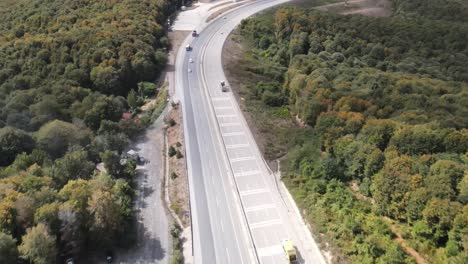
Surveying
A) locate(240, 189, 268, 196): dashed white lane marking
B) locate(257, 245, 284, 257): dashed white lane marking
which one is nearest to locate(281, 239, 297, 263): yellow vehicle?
locate(257, 245, 284, 257): dashed white lane marking

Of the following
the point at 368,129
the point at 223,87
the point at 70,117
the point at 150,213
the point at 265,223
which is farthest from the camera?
the point at 223,87

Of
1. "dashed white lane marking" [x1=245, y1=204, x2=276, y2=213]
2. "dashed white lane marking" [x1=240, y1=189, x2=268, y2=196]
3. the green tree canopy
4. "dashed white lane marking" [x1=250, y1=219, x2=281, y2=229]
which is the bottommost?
"dashed white lane marking" [x1=250, y1=219, x2=281, y2=229]

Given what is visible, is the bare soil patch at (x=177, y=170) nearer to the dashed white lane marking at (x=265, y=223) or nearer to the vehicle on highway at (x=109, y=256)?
the dashed white lane marking at (x=265, y=223)

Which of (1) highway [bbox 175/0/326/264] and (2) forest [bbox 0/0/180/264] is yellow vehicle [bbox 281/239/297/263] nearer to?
(1) highway [bbox 175/0/326/264]

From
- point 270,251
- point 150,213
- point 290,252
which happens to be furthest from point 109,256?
point 290,252

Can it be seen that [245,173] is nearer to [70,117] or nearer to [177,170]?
[177,170]

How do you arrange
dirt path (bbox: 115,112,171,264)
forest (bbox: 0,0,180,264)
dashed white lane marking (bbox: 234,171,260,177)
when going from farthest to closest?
dashed white lane marking (bbox: 234,171,260,177)
dirt path (bbox: 115,112,171,264)
forest (bbox: 0,0,180,264)

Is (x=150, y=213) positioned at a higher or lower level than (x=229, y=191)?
higher
